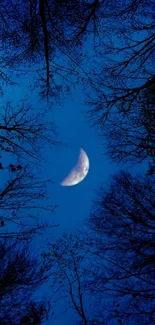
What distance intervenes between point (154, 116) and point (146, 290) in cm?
649

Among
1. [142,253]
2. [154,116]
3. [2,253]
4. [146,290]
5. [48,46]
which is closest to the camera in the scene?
[48,46]

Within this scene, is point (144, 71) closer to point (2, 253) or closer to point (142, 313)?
point (142, 313)

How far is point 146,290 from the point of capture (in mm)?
7148

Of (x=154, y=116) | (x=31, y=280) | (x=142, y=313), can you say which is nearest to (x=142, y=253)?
(x=142, y=313)

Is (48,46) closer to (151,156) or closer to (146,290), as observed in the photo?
(151,156)

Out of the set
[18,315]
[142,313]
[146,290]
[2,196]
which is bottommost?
[142,313]

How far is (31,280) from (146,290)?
477 cm

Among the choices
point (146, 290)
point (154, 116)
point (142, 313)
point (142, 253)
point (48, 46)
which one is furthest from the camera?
point (142, 253)

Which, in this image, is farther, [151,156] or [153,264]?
[153,264]

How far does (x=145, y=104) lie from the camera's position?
6215 mm

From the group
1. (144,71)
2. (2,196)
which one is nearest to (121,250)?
(2,196)

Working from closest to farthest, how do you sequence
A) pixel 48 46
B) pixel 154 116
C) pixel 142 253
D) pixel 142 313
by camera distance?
pixel 48 46 → pixel 154 116 → pixel 142 313 → pixel 142 253

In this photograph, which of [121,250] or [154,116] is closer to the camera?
[154,116]

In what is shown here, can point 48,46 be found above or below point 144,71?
above
